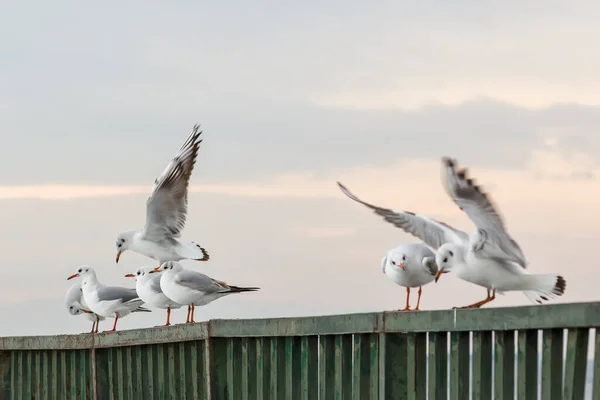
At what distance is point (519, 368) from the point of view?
7547 millimetres

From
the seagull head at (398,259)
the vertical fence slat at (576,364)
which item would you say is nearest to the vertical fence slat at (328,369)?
the seagull head at (398,259)

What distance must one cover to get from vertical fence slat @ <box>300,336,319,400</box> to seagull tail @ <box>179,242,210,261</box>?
4.57 m

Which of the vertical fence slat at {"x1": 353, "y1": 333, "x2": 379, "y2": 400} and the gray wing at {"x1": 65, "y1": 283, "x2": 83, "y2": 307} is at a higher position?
the gray wing at {"x1": 65, "y1": 283, "x2": 83, "y2": 307}

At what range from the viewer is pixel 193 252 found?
1386 cm

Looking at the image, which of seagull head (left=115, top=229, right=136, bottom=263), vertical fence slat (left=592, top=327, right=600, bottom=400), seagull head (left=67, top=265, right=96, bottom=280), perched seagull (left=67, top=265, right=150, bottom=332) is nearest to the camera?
vertical fence slat (left=592, top=327, right=600, bottom=400)

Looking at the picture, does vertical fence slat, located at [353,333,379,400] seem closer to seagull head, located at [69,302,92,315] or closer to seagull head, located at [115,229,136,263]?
seagull head, located at [115,229,136,263]

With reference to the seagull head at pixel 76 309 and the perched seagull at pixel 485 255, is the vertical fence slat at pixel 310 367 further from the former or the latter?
the seagull head at pixel 76 309

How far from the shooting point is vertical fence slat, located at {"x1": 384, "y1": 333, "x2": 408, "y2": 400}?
27.8 feet

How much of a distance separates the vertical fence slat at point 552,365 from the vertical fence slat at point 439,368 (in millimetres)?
908

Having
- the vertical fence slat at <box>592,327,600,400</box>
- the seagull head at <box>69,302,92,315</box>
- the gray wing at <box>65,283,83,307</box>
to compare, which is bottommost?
the vertical fence slat at <box>592,327,600,400</box>

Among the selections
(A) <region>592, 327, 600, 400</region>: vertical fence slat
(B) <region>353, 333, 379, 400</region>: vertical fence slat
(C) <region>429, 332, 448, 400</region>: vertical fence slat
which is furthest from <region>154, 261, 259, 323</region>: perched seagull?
(A) <region>592, 327, 600, 400</region>: vertical fence slat

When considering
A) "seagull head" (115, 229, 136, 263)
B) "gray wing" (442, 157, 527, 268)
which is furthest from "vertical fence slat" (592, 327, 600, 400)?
"seagull head" (115, 229, 136, 263)

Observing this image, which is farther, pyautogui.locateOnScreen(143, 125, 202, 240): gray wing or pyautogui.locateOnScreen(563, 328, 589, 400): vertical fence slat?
pyautogui.locateOnScreen(143, 125, 202, 240): gray wing

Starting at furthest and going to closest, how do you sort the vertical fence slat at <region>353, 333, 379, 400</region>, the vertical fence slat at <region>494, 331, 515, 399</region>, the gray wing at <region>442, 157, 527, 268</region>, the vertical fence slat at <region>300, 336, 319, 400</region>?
the vertical fence slat at <region>300, 336, 319, 400</region> → the gray wing at <region>442, 157, 527, 268</region> → the vertical fence slat at <region>353, 333, 379, 400</region> → the vertical fence slat at <region>494, 331, 515, 399</region>
